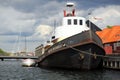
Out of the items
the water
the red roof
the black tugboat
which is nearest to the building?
the red roof

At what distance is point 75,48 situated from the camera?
42000mm

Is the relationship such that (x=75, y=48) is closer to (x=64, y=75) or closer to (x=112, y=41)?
(x=64, y=75)

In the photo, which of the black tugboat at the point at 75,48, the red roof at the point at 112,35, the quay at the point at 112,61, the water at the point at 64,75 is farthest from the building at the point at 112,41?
the water at the point at 64,75

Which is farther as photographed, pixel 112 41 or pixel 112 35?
pixel 112 35

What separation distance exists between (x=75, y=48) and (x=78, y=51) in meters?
0.63

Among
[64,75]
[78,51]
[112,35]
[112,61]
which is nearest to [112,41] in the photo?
[112,35]

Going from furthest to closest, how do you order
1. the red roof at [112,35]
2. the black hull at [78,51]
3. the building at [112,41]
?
the red roof at [112,35], the building at [112,41], the black hull at [78,51]

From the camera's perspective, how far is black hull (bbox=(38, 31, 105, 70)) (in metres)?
41.4

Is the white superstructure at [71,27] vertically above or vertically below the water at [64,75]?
above

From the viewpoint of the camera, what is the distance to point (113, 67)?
5016 centimetres

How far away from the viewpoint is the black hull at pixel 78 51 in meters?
41.4

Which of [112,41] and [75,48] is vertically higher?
[112,41]

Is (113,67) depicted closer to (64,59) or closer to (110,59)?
(110,59)

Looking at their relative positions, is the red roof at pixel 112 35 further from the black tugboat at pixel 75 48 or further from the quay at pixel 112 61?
the black tugboat at pixel 75 48
